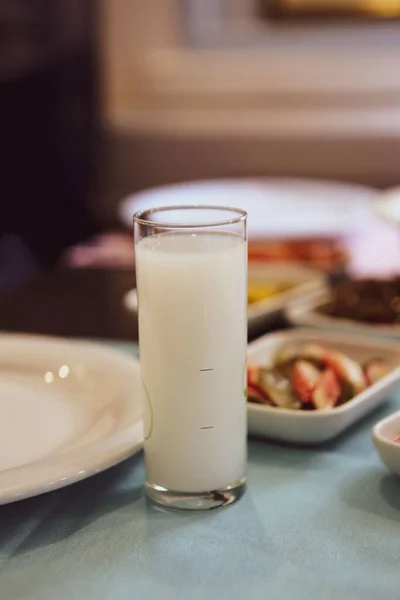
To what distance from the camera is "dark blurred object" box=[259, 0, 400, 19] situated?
9.20 ft

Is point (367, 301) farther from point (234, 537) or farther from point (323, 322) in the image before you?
point (234, 537)

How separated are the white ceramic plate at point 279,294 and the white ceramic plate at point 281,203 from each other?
0.85 feet

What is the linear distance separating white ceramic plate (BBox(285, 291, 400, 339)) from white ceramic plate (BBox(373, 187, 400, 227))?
0.28m

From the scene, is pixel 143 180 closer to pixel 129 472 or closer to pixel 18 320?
pixel 18 320

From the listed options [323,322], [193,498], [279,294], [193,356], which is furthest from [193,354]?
[279,294]

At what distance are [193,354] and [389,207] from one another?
858mm

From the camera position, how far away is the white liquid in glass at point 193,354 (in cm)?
58

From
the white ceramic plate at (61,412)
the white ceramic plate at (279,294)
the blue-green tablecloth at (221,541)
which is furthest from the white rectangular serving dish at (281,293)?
the blue-green tablecloth at (221,541)

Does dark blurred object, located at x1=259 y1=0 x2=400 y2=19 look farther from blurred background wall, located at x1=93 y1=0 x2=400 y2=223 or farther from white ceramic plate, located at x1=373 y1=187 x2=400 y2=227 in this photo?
white ceramic plate, located at x1=373 y1=187 x2=400 y2=227

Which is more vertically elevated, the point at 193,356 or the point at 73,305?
the point at 193,356

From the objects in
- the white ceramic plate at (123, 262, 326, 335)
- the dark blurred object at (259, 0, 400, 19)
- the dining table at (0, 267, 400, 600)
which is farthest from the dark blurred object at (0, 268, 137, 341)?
the dark blurred object at (259, 0, 400, 19)

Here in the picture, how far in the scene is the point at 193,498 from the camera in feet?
1.99

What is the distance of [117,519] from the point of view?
0.60 m

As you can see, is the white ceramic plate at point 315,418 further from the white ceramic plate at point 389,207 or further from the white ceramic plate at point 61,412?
the white ceramic plate at point 389,207
